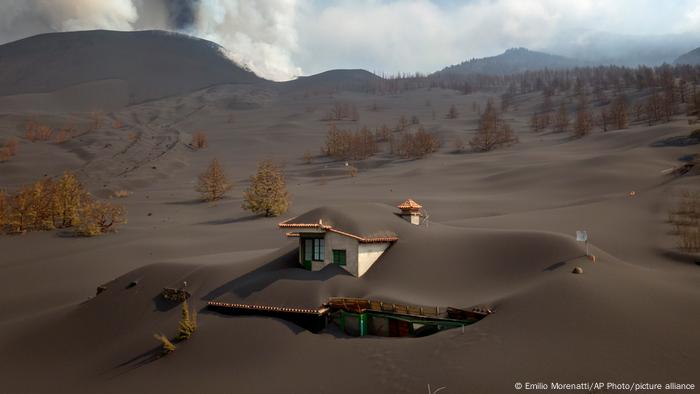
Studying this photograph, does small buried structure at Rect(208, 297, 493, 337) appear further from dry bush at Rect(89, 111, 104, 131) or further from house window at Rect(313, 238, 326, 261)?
dry bush at Rect(89, 111, 104, 131)

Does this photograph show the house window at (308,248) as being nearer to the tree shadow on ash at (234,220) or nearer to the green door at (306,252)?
the green door at (306,252)

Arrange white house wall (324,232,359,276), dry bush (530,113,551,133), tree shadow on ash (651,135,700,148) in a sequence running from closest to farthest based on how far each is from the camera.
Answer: white house wall (324,232,359,276) < tree shadow on ash (651,135,700,148) < dry bush (530,113,551,133)

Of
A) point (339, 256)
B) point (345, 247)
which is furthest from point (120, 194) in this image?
point (345, 247)

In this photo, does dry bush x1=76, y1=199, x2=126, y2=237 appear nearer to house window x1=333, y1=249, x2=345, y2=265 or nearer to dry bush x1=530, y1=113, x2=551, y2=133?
house window x1=333, y1=249, x2=345, y2=265

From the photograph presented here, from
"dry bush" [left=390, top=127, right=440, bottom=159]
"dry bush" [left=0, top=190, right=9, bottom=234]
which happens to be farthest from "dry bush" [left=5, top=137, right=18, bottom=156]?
"dry bush" [left=390, top=127, right=440, bottom=159]

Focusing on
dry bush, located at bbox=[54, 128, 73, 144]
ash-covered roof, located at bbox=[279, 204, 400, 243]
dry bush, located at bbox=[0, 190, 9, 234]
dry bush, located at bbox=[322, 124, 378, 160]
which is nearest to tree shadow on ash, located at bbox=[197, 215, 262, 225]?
dry bush, located at bbox=[0, 190, 9, 234]

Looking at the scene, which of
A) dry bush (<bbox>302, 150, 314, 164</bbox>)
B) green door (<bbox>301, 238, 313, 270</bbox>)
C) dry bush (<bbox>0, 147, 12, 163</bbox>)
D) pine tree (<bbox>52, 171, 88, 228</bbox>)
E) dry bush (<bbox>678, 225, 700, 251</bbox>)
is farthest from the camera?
dry bush (<bbox>302, 150, 314, 164</bbox>)

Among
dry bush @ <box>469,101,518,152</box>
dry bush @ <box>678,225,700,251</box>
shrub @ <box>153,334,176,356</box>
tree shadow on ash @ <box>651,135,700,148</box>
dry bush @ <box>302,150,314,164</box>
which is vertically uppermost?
dry bush @ <box>469,101,518,152</box>

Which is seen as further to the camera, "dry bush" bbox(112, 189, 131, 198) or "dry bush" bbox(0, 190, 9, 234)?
"dry bush" bbox(112, 189, 131, 198)

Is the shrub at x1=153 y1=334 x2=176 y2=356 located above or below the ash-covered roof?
below
